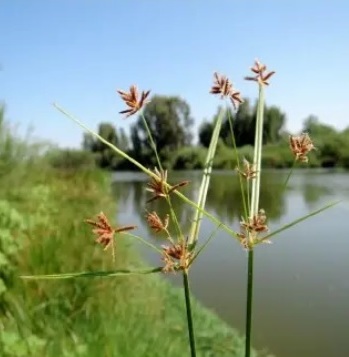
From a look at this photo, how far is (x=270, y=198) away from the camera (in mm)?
19484

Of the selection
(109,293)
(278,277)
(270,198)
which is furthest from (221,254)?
(270,198)

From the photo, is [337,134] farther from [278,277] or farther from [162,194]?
[162,194]

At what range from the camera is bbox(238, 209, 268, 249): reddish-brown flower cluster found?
50 cm

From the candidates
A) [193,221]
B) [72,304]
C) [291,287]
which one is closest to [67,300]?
[72,304]

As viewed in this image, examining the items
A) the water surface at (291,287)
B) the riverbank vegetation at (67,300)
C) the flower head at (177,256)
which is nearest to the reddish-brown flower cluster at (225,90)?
the flower head at (177,256)

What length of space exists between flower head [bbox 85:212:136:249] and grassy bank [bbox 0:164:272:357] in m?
2.07

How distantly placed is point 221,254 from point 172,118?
34847mm

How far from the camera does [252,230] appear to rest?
50 cm

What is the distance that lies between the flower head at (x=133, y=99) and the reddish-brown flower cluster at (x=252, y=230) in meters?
0.14

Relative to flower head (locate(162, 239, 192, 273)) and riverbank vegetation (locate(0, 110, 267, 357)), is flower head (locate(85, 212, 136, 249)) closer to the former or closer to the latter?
flower head (locate(162, 239, 192, 273))

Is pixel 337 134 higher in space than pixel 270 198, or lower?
higher

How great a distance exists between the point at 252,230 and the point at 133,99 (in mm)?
161

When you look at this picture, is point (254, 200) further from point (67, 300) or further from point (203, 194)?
point (67, 300)

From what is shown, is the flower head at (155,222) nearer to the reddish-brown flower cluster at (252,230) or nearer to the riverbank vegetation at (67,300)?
the reddish-brown flower cluster at (252,230)
